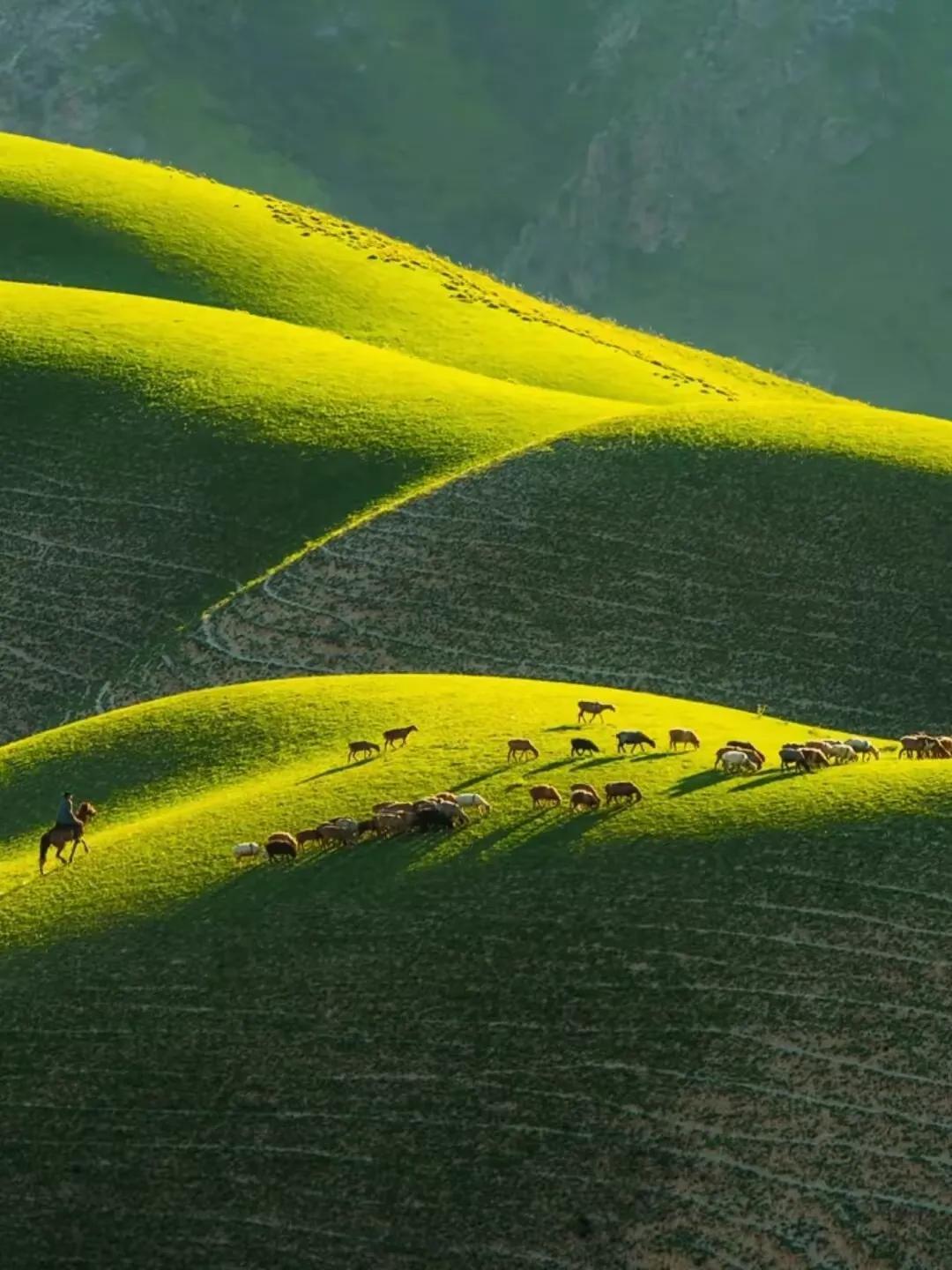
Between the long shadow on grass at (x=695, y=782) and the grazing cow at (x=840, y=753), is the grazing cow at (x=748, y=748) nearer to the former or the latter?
the long shadow on grass at (x=695, y=782)

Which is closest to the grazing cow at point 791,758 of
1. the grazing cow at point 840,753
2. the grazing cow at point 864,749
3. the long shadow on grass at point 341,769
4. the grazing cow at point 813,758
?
the grazing cow at point 813,758

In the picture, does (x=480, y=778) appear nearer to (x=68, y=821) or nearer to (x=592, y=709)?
(x=592, y=709)

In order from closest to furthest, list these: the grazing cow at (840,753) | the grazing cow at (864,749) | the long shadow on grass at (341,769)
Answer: the grazing cow at (840,753), the grazing cow at (864,749), the long shadow on grass at (341,769)

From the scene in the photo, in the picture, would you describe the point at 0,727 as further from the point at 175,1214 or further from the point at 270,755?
the point at 175,1214

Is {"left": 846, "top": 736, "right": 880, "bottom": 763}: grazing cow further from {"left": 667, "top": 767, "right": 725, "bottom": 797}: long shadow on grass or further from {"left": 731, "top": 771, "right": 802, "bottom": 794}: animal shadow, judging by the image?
{"left": 667, "top": 767, "right": 725, "bottom": 797}: long shadow on grass

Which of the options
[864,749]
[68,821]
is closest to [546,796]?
[864,749]

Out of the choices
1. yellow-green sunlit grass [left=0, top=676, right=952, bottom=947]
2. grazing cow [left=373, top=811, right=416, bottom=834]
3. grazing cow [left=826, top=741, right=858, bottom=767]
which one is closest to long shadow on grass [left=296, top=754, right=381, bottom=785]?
yellow-green sunlit grass [left=0, top=676, right=952, bottom=947]

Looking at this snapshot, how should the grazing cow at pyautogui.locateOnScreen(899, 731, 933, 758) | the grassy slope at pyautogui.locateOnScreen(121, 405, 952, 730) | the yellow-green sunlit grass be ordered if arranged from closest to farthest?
the yellow-green sunlit grass < the grazing cow at pyautogui.locateOnScreen(899, 731, 933, 758) < the grassy slope at pyautogui.locateOnScreen(121, 405, 952, 730)

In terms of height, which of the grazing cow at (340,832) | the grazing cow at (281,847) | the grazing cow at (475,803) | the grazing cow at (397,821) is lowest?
the grazing cow at (281,847)
